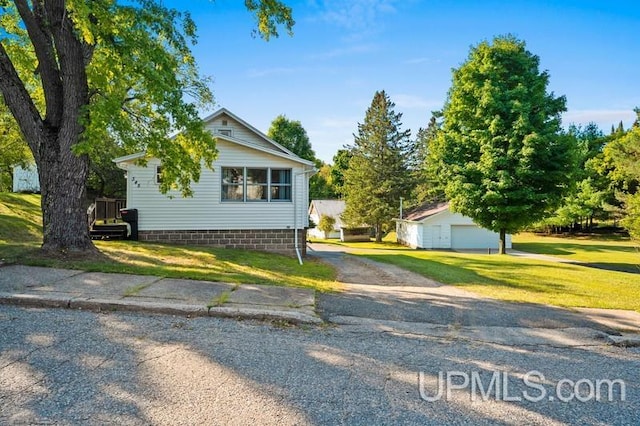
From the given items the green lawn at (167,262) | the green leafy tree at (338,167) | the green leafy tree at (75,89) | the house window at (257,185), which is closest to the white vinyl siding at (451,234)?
the house window at (257,185)

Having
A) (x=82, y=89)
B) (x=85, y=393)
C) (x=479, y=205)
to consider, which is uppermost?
(x=82, y=89)

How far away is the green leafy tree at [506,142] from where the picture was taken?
18.6 metres

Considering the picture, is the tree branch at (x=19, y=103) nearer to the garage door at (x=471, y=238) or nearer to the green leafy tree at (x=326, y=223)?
the garage door at (x=471, y=238)

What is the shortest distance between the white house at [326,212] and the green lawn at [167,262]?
102ft

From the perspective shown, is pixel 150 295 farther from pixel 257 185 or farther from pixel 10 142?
pixel 10 142

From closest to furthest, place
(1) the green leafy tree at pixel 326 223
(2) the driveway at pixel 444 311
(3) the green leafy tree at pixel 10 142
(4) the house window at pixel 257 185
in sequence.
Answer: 1. (2) the driveway at pixel 444 311
2. (4) the house window at pixel 257 185
3. (3) the green leafy tree at pixel 10 142
4. (1) the green leafy tree at pixel 326 223

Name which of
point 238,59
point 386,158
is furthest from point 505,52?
point 386,158

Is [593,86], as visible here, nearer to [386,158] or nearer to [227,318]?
[227,318]

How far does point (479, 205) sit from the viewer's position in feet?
65.2

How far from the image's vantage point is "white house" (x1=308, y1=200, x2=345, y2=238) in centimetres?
4519

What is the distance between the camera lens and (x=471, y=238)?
31125 mm

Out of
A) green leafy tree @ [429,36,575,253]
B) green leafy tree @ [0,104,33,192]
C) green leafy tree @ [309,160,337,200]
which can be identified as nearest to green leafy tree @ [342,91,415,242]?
green leafy tree @ [429,36,575,253]

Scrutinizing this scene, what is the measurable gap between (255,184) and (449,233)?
837 inches

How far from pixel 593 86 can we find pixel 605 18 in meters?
3.73
